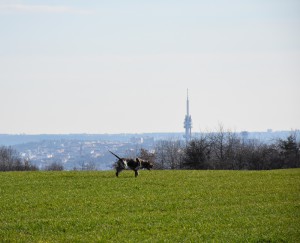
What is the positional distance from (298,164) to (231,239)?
255 ft

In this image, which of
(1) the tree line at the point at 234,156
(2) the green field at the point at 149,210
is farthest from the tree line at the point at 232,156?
(2) the green field at the point at 149,210

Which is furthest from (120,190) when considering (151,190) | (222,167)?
(222,167)

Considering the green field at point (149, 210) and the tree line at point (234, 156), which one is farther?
the tree line at point (234, 156)

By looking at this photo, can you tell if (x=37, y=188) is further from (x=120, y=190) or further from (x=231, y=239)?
(x=231, y=239)

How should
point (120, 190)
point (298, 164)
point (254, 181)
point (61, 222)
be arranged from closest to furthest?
point (61, 222)
point (120, 190)
point (254, 181)
point (298, 164)

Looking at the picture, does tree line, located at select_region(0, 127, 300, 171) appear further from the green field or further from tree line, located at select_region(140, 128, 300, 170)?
the green field

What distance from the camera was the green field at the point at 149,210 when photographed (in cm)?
1997

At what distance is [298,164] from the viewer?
9375 centimetres

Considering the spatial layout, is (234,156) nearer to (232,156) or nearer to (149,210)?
(232,156)

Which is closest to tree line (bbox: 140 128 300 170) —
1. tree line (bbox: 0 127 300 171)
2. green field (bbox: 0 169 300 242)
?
tree line (bbox: 0 127 300 171)

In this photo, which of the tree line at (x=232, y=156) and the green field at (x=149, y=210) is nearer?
the green field at (x=149, y=210)

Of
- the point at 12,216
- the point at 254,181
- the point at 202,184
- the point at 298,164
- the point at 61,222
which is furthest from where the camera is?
the point at 298,164

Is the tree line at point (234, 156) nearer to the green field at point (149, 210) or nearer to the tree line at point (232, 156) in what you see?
the tree line at point (232, 156)

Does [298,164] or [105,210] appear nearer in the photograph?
[105,210]
